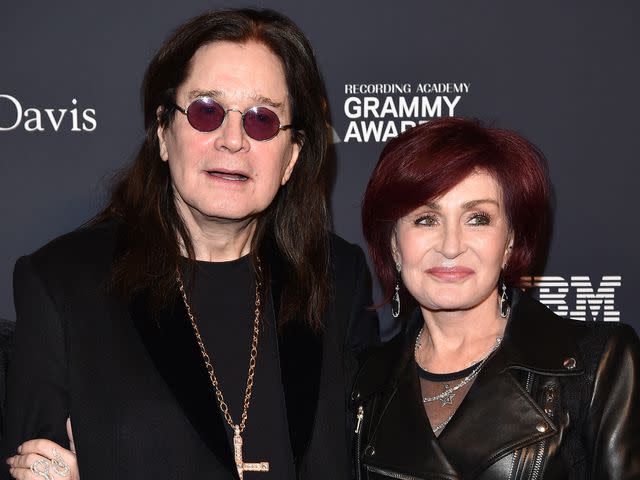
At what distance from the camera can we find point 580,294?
318 centimetres

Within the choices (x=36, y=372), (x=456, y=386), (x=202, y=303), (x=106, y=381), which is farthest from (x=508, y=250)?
(x=36, y=372)

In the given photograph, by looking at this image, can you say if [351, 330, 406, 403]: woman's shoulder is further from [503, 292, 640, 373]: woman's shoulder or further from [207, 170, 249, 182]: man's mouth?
[207, 170, 249, 182]: man's mouth

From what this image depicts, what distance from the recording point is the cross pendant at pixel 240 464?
230 cm

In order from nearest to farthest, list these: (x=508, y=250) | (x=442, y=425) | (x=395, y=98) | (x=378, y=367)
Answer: (x=442, y=425) → (x=508, y=250) → (x=378, y=367) → (x=395, y=98)

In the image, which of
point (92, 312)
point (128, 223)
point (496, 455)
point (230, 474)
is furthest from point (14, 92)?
point (496, 455)

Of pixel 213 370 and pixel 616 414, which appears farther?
pixel 213 370

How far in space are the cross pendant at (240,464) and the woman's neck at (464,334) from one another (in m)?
0.55

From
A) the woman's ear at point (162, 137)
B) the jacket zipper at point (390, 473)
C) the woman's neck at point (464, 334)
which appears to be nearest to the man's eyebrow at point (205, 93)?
the woman's ear at point (162, 137)

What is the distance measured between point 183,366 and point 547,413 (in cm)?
92

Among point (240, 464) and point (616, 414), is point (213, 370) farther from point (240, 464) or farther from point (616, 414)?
point (616, 414)

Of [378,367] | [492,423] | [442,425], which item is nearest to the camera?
[492,423]

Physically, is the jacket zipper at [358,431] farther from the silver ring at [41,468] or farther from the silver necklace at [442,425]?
the silver ring at [41,468]

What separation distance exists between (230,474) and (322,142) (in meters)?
0.98

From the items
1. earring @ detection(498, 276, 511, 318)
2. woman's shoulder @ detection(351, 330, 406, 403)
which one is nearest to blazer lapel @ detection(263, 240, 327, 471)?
woman's shoulder @ detection(351, 330, 406, 403)
